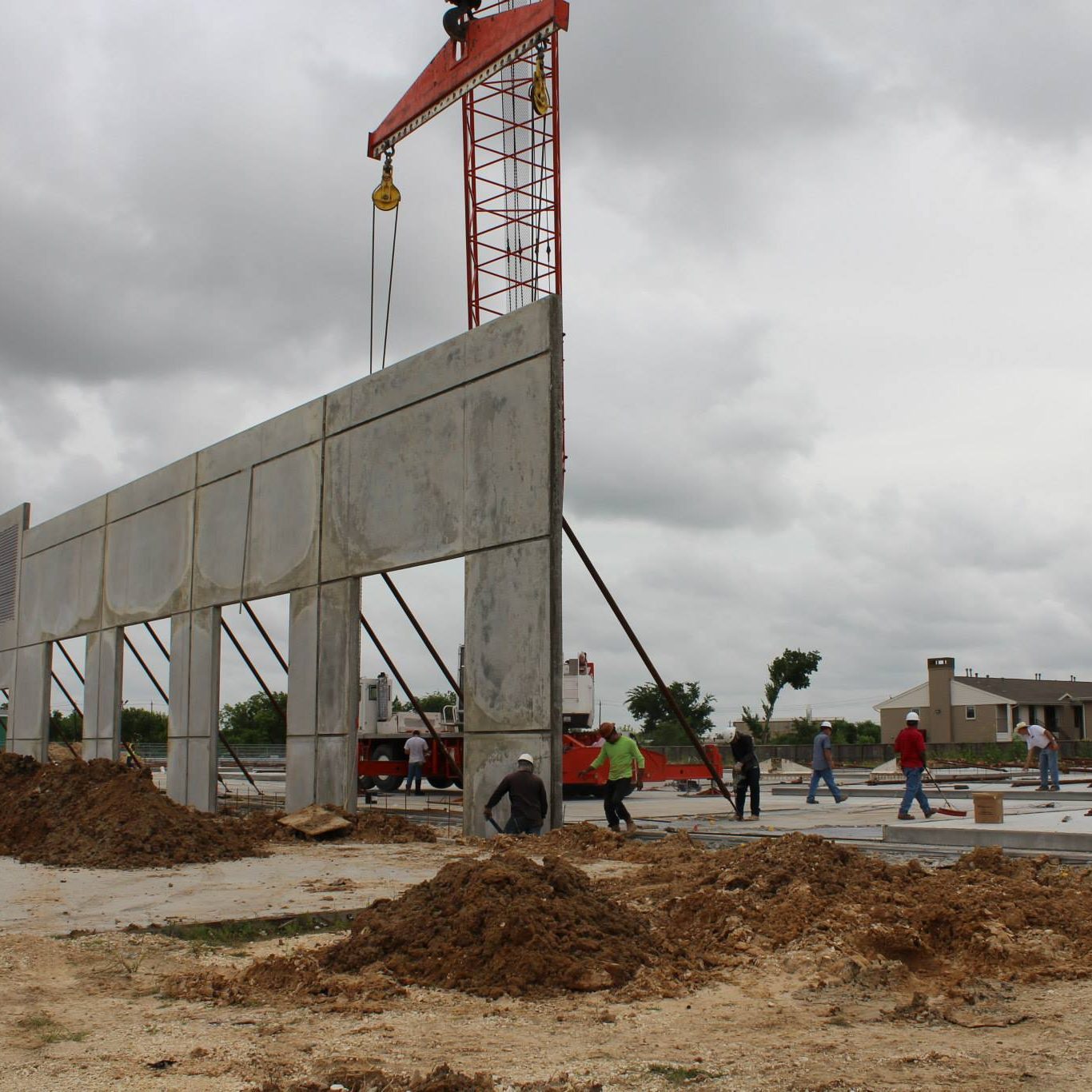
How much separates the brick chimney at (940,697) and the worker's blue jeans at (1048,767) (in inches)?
1915

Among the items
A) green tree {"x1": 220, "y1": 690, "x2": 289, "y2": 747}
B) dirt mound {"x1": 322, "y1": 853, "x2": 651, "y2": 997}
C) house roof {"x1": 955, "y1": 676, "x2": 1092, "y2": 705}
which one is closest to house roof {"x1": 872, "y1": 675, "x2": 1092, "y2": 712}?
house roof {"x1": 955, "y1": 676, "x2": 1092, "y2": 705}

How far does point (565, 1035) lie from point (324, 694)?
1297cm

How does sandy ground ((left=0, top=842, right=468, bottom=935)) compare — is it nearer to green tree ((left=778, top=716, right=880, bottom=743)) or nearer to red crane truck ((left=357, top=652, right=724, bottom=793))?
red crane truck ((left=357, top=652, right=724, bottom=793))

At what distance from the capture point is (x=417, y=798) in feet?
86.6

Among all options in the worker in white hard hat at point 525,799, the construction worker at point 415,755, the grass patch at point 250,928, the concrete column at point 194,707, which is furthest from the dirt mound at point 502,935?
the construction worker at point 415,755

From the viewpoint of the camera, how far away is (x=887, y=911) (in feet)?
24.5

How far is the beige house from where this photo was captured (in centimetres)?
6806

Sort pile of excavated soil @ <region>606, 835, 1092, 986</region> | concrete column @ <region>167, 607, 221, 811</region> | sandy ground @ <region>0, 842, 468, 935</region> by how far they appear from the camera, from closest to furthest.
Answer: pile of excavated soil @ <region>606, 835, 1092, 986</region> → sandy ground @ <region>0, 842, 468, 935</region> → concrete column @ <region>167, 607, 221, 811</region>

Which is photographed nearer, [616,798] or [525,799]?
[525,799]

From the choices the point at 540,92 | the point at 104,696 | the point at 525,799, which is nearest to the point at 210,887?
the point at 525,799

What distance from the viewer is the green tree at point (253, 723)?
6731 cm

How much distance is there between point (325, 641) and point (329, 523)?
1.82m

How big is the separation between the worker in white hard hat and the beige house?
5756 centimetres

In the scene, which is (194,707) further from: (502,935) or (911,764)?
(502,935)
